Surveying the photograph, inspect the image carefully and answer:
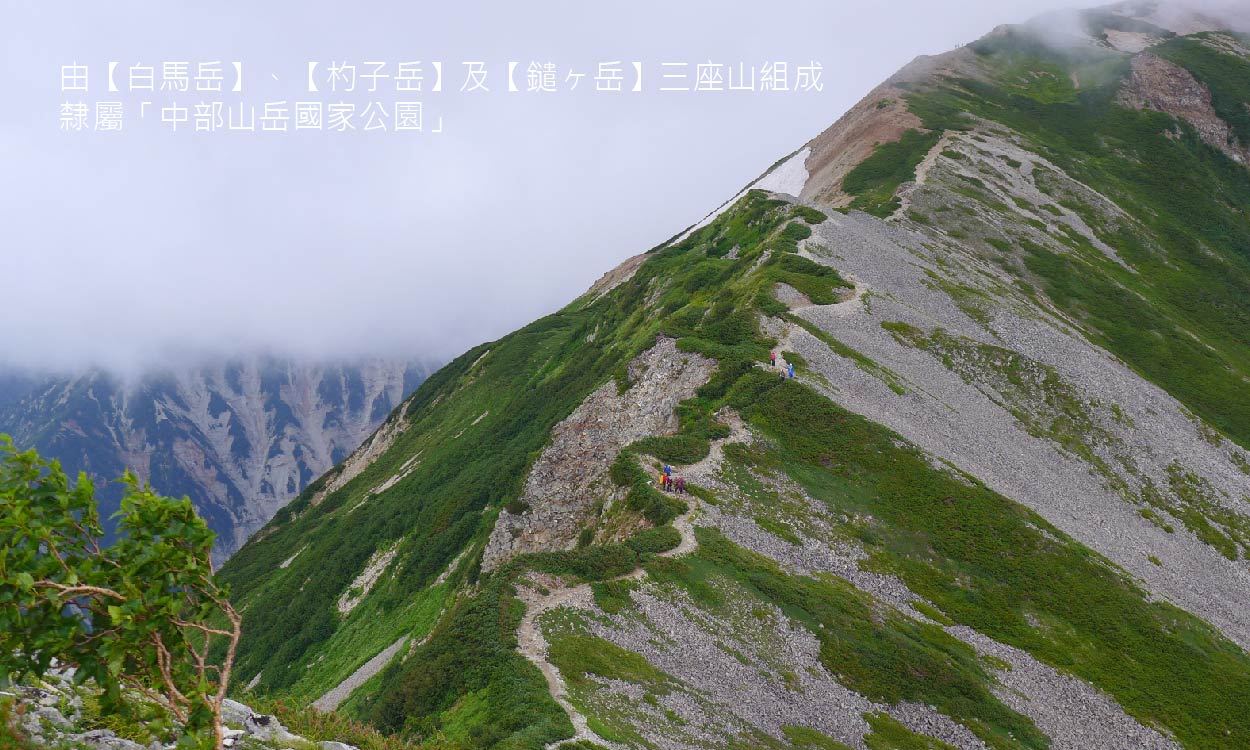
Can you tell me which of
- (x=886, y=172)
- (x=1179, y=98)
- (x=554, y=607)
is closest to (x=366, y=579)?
(x=554, y=607)

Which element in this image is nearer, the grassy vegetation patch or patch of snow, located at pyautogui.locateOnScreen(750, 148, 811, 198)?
the grassy vegetation patch

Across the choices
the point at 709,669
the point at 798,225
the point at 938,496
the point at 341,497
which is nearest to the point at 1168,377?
the point at 798,225

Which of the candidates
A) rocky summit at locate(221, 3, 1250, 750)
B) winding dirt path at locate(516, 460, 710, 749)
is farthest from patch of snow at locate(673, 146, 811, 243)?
winding dirt path at locate(516, 460, 710, 749)

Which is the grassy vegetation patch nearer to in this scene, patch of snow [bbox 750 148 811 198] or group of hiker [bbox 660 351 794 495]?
patch of snow [bbox 750 148 811 198]

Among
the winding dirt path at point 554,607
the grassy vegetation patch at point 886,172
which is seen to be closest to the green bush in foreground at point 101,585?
the winding dirt path at point 554,607

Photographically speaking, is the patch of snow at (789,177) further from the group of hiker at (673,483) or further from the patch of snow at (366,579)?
the group of hiker at (673,483)
